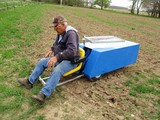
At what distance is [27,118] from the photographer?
2.69 metres

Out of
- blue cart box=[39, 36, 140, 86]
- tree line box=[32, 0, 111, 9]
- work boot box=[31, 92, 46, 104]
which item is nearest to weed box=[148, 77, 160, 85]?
blue cart box=[39, 36, 140, 86]

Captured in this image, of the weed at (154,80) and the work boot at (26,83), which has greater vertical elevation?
the work boot at (26,83)

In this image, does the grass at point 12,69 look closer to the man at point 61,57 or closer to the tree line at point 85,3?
the man at point 61,57

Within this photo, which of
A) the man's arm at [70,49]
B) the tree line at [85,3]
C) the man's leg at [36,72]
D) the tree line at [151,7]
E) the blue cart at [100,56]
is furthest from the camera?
the tree line at [85,3]

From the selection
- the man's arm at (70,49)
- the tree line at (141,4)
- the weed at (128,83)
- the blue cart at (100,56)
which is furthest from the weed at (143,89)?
the tree line at (141,4)

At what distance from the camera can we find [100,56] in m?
3.61

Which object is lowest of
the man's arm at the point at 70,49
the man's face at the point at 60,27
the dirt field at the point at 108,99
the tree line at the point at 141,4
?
the dirt field at the point at 108,99

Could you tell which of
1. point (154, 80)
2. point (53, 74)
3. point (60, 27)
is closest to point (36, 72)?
point (53, 74)

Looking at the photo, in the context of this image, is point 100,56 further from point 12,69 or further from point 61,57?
point 12,69

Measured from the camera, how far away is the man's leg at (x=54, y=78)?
116 inches

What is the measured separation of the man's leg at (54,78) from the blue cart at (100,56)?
0.22 metres

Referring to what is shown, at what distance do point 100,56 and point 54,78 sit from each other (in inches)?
43.5

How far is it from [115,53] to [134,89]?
878mm

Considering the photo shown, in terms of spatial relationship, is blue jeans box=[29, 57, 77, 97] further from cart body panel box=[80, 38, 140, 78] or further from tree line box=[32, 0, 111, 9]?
tree line box=[32, 0, 111, 9]
